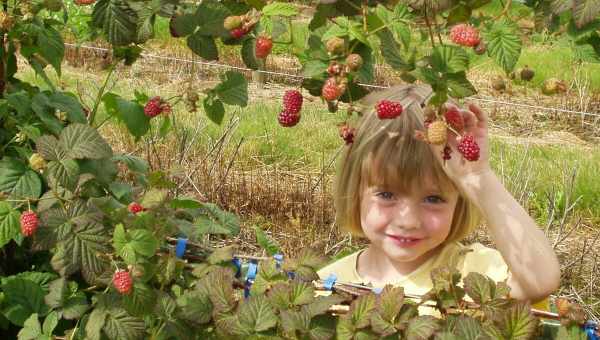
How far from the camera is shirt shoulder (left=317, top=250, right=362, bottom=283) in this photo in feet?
6.78

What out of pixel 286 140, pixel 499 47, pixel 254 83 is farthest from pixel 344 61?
pixel 254 83

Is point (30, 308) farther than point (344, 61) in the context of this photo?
Yes

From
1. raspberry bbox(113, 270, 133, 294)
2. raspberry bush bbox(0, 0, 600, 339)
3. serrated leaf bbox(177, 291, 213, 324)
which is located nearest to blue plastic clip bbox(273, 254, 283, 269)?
raspberry bush bbox(0, 0, 600, 339)

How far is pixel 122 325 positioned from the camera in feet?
4.38

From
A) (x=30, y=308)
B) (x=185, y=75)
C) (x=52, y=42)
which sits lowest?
(x=185, y=75)

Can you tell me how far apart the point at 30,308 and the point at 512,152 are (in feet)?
11.9

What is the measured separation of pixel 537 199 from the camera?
393 cm

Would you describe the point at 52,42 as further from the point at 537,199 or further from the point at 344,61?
the point at 537,199

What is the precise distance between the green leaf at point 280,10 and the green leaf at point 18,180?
1.46 ft

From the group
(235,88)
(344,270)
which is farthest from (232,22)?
(344,270)

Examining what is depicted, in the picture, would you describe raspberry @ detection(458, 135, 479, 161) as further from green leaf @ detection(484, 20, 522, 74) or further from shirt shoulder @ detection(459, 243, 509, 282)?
shirt shoulder @ detection(459, 243, 509, 282)

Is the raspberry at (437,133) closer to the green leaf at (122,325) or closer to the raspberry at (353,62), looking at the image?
the raspberry at (353,62)

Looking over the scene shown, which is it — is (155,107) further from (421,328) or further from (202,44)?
(421,328)

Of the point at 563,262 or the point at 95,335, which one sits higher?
the point at 95,335
